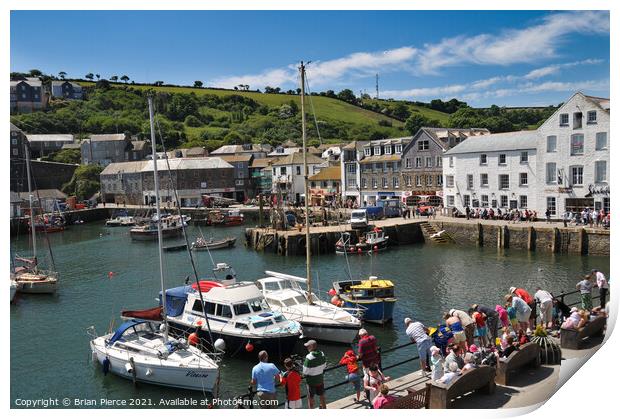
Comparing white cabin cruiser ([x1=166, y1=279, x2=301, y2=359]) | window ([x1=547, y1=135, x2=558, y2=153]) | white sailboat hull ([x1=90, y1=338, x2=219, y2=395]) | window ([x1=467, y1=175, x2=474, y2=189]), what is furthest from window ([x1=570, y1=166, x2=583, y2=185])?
white sailboat hull ([x1=90, y1=338, x2=219, y2=395])

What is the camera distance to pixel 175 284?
35.5m

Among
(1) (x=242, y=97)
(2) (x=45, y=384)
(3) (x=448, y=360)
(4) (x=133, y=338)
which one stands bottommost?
(2) (x=45, y=384)

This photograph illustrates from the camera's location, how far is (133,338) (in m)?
19.3

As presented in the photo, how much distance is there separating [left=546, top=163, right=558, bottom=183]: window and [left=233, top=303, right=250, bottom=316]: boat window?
31137 millimetres

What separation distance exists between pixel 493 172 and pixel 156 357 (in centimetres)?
3778

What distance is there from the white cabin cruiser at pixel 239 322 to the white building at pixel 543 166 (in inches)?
1156

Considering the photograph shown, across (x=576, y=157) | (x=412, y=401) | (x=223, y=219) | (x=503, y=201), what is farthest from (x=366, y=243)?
(x=412, y=401)

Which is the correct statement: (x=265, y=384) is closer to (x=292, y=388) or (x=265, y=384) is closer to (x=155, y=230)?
(x=292, y=388)

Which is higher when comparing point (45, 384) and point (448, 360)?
point (448, 360)

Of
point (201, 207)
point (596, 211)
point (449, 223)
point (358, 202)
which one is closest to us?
point (596, 211)

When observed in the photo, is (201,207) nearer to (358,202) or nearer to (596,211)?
(358,202)

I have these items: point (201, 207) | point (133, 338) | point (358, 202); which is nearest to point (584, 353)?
point (133, 338)

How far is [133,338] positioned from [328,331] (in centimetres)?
707

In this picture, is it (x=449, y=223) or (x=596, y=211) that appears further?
(x=449, y=223)
